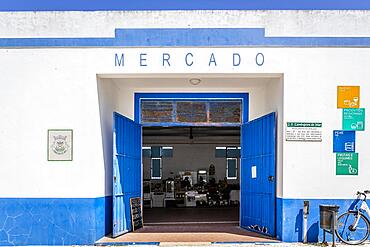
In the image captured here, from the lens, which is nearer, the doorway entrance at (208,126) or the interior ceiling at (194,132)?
the doorway entrance at (208,126)

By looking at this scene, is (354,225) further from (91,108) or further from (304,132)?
(91,108)

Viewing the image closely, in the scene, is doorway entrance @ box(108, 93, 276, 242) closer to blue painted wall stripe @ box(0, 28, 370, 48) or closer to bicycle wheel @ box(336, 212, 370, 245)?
bicycle wheel @ box(336, 212, 370, 245)

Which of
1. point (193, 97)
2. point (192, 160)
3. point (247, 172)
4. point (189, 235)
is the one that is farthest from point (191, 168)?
point (189, 235)

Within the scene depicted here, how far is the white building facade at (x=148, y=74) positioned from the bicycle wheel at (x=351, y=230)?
30cm

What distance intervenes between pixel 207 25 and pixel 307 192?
13.2 feet

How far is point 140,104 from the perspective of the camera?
11.1 m

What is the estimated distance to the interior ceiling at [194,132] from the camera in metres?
17.7

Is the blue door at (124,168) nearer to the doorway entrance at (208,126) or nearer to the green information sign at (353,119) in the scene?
the doorway entrance at (208,126)

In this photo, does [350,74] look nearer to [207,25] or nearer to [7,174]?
[207,25]

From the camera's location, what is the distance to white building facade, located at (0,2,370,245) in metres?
8.81

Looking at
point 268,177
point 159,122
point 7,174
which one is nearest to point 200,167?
point 159,122

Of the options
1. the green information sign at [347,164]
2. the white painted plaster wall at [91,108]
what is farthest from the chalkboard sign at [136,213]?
the green information sign at [347,164]

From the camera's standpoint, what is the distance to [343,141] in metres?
8.84

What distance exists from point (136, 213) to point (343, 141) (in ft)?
16.9
